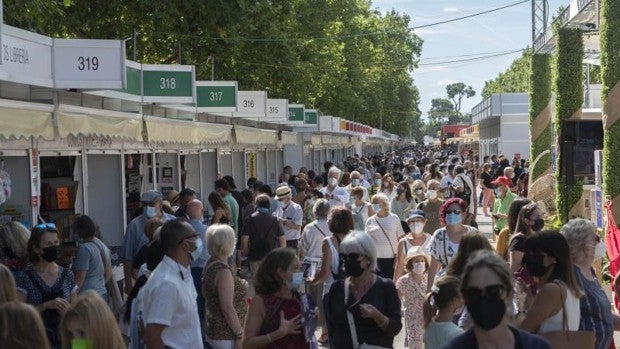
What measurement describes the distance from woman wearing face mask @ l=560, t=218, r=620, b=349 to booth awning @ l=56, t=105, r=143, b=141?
216 inches

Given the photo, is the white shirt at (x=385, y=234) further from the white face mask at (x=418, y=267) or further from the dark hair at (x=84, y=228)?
the dark hair at (x=84, y=228)

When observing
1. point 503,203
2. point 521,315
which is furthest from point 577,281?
point 503,203

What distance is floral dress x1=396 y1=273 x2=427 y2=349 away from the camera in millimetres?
9633

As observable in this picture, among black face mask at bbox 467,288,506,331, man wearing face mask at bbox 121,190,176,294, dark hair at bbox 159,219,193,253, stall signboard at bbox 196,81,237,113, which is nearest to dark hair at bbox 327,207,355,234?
man wearing face mask at bbox 121,190,176,294

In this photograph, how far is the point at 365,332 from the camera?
662 centimetres

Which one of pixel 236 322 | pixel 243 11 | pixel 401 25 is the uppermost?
pixel 401 25

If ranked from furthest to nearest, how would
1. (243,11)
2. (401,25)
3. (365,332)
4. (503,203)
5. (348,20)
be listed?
1. (401,25)
2. (348,20)
3. (243,11)
4. (503,203)
5. (365,332)

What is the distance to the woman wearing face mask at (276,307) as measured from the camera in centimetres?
649

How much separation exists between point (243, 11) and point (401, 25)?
77464mm

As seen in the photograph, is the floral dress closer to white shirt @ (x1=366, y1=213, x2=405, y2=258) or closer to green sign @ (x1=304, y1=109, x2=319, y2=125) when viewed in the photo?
white shirt @ (x1=366, y1=213, x2=405, y2=258)

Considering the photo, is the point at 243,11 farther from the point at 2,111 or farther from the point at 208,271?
the point at 208,271

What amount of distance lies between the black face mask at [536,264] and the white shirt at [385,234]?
6.39 m

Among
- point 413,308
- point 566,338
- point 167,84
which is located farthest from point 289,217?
point 566,338

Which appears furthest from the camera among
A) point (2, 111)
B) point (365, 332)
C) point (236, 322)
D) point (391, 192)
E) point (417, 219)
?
point (391, 192)
